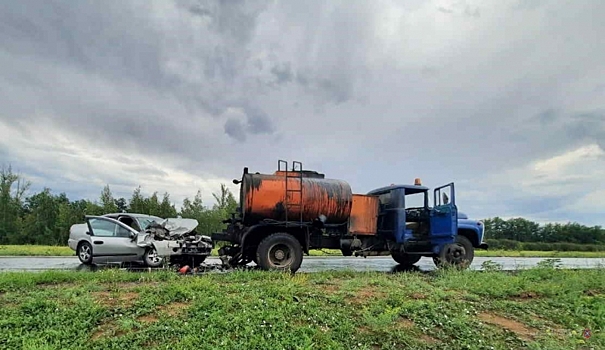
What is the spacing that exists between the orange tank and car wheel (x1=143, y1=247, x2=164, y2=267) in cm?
533

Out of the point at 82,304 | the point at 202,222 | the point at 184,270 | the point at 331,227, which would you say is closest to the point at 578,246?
the point at 202,222

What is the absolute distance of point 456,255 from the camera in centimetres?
1198

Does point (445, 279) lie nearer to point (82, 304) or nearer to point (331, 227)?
point (331, 227)

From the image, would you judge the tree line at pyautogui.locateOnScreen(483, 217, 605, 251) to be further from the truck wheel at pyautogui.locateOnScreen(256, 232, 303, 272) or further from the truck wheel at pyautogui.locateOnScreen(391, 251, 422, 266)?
the truck wheel at pyautogui.locateOnScreen(256, 232, 303, 272)

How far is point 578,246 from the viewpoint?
42.1 metres

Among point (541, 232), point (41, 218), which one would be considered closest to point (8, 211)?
point (41, 218)

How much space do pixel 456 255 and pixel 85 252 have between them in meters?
11.0

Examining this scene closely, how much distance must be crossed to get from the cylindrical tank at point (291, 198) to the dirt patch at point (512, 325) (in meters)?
5.11

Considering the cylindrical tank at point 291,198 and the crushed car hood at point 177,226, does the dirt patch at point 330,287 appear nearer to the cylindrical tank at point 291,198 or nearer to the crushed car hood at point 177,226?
the cylindrical tank at point 291,198

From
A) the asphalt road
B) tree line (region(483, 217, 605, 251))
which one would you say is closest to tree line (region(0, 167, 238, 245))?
the asphalt road

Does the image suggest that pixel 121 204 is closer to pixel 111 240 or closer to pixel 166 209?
pixel 166 209

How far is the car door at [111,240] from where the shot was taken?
457 inches

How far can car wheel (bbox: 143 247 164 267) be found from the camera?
11328 millimetres

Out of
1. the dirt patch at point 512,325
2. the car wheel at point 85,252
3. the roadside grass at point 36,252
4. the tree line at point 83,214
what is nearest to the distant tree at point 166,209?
the tree line at point 83,214
